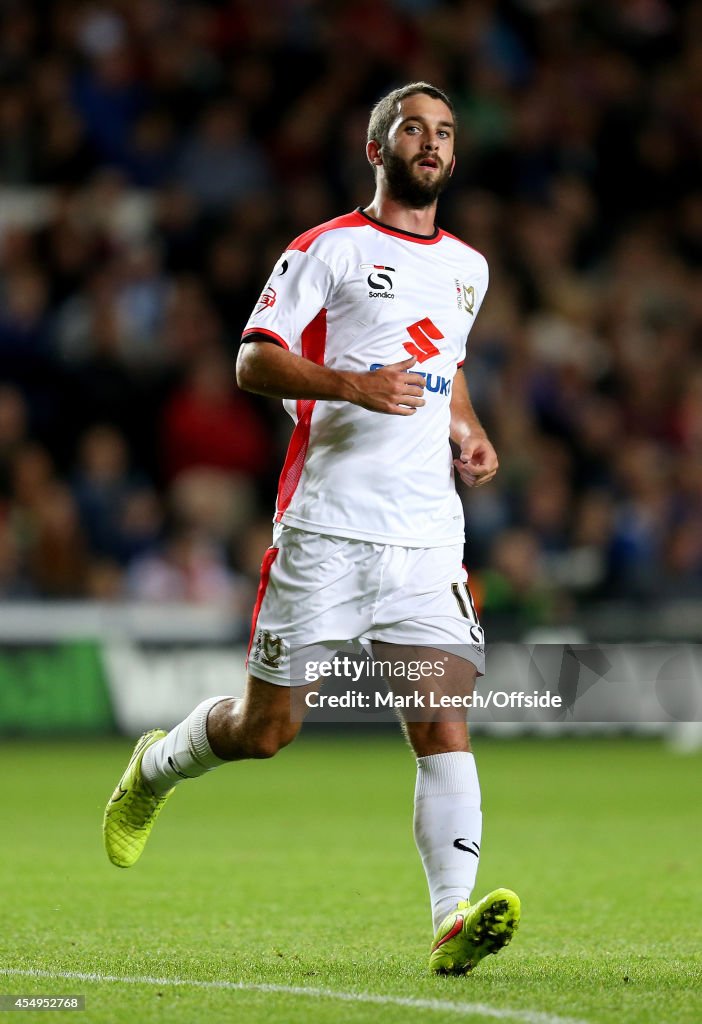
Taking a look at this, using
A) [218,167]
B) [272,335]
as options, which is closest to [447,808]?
[272,335]

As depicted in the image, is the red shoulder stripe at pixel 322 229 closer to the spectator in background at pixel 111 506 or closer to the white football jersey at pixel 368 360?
the white football jersey at pixel 368 360

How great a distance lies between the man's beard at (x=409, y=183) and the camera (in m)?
5.02

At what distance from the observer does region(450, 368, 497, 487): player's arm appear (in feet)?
17.1

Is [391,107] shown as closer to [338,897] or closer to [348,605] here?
[348,605]

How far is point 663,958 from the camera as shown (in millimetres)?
4949

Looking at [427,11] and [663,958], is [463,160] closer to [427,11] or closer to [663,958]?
[427,11]

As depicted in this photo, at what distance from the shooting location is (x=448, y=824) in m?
4.88

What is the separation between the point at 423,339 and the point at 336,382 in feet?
1.37

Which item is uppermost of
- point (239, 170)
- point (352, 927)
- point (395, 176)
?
point (395, 176)

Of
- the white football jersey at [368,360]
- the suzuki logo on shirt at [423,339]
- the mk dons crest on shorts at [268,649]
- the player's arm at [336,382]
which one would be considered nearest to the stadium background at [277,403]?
the mk dons crest on shorts at [268,649]

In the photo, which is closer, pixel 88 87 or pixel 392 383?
pixel 392 383

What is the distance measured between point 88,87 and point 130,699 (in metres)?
5.26

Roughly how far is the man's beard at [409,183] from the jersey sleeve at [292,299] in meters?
0.33

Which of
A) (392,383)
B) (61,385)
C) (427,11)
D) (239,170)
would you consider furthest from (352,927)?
(427,11)
